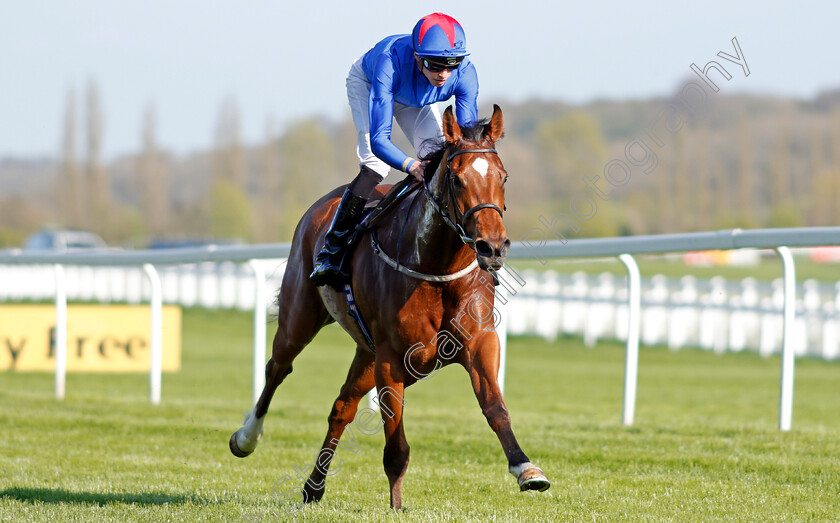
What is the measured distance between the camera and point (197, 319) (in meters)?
22.3

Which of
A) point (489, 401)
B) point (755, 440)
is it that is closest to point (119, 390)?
point (755, 440)

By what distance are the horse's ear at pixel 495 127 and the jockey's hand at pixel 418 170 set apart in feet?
1.02

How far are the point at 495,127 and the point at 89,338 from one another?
7.34m

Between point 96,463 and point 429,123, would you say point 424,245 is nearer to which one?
point 429,123

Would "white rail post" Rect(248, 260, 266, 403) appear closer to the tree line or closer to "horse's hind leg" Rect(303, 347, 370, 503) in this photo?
"horse's hind leg" Rect(303, 347, 370, 503)

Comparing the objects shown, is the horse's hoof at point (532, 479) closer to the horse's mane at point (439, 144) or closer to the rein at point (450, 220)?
the rein at point (450, 220)

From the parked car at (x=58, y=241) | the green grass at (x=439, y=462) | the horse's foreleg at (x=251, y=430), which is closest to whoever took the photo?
the green grass at (x=439, y=462)

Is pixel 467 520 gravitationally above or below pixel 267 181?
below

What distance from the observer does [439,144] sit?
4.02 m

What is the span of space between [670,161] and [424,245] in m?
94.2

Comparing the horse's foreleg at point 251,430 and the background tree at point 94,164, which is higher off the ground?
the background tree at point 94,164

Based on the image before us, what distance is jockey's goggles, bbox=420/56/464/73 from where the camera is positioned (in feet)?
13.5

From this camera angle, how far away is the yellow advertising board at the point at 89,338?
1008cm

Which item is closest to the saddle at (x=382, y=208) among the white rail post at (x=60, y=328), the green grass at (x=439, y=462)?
the green grass at (x=439, y=462)
